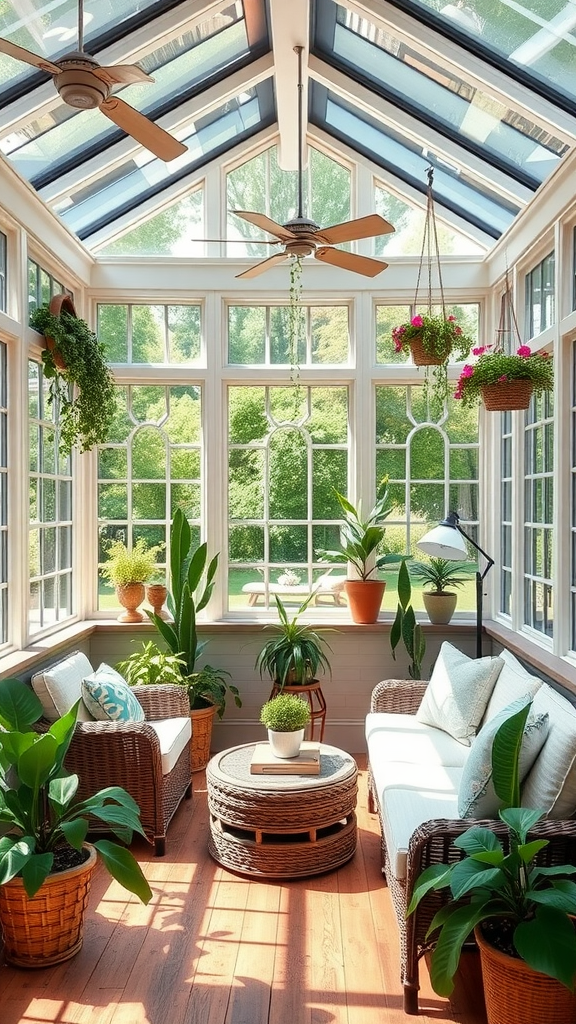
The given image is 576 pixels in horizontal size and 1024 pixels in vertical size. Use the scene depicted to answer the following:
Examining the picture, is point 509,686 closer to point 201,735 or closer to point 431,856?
point 431,856

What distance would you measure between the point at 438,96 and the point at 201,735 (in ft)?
12.8

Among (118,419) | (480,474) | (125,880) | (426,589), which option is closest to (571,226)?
(480,474)

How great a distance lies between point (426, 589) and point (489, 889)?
3392mm

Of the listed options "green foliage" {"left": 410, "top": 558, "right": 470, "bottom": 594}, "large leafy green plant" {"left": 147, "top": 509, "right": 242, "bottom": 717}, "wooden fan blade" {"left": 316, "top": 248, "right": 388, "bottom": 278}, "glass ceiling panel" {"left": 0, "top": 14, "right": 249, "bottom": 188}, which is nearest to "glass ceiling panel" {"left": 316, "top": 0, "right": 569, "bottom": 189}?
"glass ceiling panel" {"left": 0, "top": 14, "right": 249, "bottom": 188}

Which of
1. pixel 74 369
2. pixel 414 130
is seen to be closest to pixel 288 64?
pixel 414 130

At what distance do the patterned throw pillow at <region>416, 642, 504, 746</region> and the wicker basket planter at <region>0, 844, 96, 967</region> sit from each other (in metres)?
1.85

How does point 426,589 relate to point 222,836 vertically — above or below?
above

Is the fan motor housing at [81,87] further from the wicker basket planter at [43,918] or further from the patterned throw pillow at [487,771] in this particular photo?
the wicker basket planter at [43,918]

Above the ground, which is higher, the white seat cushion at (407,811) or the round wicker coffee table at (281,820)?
the white seat cushion at (407,811)

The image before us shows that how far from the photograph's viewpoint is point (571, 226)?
427 centimetres

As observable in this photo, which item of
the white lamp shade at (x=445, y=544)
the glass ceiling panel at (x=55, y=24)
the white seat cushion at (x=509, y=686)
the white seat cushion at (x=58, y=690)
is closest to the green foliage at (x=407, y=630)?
the white lamp shade at (x=445, y=544)

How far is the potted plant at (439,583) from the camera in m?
5.59

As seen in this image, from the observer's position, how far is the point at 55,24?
3.67 metres

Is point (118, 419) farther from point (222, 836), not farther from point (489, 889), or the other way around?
point (489, 889)
